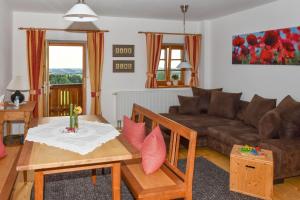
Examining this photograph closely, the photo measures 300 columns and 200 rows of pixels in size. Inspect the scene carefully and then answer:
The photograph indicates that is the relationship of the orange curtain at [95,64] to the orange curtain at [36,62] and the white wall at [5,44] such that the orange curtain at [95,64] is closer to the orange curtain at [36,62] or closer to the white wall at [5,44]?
the orange curtain at [36,62]

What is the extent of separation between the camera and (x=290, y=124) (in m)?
3.52

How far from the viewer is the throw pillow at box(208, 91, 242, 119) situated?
507 centimetres

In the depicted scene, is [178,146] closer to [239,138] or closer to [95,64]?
[239,138]

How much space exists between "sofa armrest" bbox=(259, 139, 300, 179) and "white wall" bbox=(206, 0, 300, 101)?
46.3 inches

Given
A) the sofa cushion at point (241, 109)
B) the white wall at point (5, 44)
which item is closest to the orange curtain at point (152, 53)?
the sofa cushion at point (241, 109)

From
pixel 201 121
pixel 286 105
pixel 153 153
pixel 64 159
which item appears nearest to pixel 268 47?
pixel 286 105

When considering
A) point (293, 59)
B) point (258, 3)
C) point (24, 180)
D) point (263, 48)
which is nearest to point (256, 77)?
point (263, 48)

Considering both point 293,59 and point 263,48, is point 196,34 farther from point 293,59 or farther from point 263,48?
point 293,59

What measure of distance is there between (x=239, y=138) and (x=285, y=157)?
0.69 m

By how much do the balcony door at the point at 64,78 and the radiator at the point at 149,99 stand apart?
968 mm

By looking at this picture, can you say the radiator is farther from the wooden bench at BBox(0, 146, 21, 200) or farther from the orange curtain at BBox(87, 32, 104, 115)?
the wooden bench at BBox(0, 146, 21, 200)

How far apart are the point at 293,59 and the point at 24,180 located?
A: 13.0 ft

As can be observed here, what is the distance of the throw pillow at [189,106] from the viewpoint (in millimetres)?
5461

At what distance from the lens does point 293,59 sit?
4.29 m
